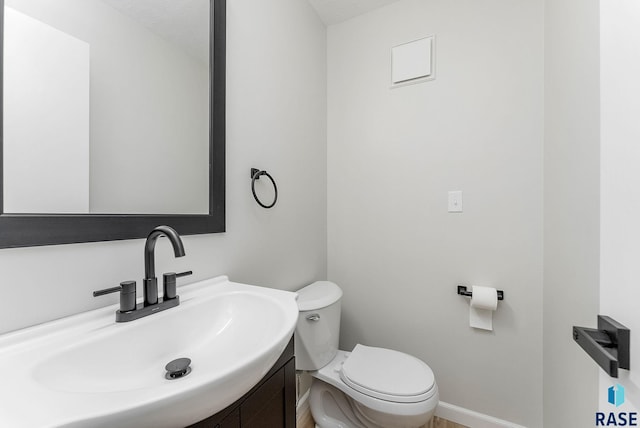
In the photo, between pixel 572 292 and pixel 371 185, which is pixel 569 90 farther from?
pixel 371 185

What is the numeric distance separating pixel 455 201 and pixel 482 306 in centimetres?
56

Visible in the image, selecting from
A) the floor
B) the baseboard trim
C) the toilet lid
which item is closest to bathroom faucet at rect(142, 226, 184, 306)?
the toilet lid

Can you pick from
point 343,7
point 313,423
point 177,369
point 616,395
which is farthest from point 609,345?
point 343,7

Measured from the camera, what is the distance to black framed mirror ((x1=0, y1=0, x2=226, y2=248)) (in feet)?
1.84

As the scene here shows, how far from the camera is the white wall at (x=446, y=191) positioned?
4.31 ft

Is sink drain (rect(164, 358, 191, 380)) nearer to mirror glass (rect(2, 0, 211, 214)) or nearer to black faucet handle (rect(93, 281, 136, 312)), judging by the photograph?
black faucet handle (rect(93, 281, 136, 312))

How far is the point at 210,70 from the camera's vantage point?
98 centimetres

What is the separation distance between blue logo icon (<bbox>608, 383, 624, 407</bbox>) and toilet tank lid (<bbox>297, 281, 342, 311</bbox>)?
943 mm

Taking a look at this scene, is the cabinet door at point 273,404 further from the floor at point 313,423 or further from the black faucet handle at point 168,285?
the floor at point 313,423

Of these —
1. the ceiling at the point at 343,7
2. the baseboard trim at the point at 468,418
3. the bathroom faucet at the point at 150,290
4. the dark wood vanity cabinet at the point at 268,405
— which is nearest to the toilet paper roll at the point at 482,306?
the baseboard trim at the point at 468,418

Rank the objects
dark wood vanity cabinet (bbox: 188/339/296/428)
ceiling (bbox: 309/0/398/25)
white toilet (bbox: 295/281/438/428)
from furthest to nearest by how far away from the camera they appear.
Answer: ceiling (bbox: 309/0/398/25) → white toilet (bbox: 295/281/438/428) → dark wood vanity cabinet (bbox: 188/339/296/428)

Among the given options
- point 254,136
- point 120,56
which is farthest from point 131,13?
point 254,136

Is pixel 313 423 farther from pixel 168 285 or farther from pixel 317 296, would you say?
pixel 168 285

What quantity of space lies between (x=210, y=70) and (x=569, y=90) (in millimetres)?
1324
